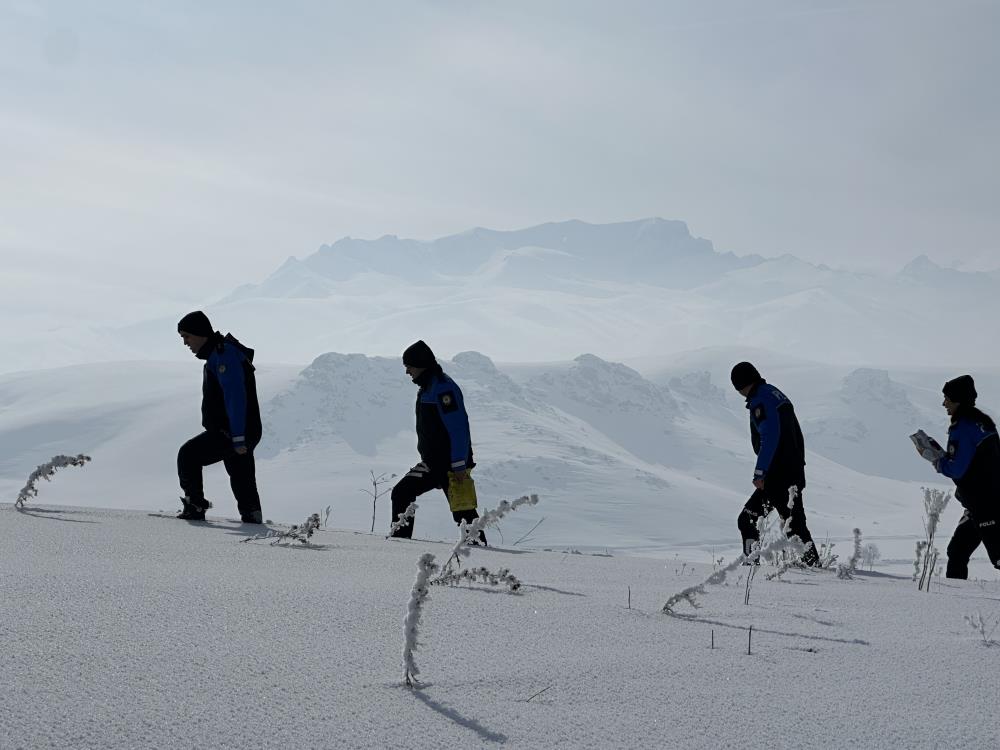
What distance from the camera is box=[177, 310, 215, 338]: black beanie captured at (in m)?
6.21

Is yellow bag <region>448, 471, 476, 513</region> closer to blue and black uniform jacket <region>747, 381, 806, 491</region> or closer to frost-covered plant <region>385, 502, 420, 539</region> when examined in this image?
frost-covered plant <region>385, 502, 420, 539</region>

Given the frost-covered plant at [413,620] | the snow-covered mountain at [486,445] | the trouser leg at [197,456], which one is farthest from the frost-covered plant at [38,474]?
the snow-covered mountain at [486,445]

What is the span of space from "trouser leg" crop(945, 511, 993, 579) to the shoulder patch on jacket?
10.5 feet

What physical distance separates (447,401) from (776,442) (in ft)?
7.11

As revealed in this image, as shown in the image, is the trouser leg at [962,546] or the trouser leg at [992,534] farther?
the trouser leg at [962,546]

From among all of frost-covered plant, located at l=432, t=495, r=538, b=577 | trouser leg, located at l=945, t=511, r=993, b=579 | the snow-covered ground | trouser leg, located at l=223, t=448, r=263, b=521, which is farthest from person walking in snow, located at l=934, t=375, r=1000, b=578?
A: trouser leg, located at l=223, t=448, r=263, b=521

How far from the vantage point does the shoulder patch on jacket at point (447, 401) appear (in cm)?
636

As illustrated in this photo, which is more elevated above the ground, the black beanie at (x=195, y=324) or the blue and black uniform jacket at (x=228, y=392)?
the black beanie at (x=195, y=324)

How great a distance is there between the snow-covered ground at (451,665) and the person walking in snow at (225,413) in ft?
8.75

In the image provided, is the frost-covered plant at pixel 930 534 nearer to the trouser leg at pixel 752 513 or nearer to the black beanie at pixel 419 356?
the trouser leg at pixel 752 513

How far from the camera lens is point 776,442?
6.50 m

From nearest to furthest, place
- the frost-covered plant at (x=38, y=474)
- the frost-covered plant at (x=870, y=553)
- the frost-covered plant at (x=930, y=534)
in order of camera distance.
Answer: the frost-covered plant at (x=930, y=534), the frost-covered plant at (x=38, y=474), the frost-covered plant at (x=870, y=553)

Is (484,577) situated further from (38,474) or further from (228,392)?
(38,474)

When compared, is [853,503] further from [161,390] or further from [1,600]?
[1,600]
